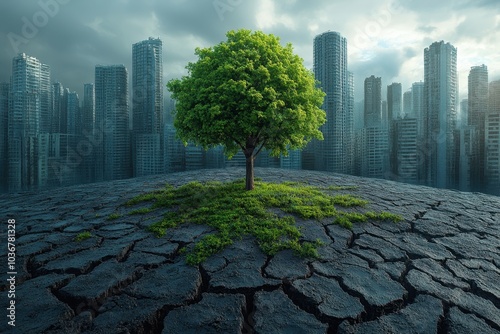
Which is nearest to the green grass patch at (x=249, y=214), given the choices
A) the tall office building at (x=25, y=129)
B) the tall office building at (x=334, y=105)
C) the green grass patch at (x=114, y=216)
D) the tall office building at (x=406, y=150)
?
the green grass patch at (x=114, y=216)

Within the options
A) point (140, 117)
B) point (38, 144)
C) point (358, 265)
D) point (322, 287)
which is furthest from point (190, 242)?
point (38, 144)

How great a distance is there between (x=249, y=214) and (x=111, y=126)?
28.3 metres

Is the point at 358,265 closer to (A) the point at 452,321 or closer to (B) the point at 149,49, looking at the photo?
(A) the point at 452,321

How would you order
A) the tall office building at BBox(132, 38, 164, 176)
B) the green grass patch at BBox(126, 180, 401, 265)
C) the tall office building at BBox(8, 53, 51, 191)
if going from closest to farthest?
1. the green grass patch at BBox(126, 180, 401, 265)
2. the tall office building at BBox(8, 53, 51, 191)
3. the tall office building at BBox(132, 38, 164, 176)

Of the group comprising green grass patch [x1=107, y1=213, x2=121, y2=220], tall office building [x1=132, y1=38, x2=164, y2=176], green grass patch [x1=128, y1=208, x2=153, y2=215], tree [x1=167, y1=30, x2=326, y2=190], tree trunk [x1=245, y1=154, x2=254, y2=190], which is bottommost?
green grass patch [x1=107, y1=213, x2=121, y2=220]

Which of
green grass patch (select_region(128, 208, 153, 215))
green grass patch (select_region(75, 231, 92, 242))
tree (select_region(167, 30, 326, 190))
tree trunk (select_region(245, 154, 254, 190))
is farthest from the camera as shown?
tree trunk (select_region(245, 154, 254, 190))

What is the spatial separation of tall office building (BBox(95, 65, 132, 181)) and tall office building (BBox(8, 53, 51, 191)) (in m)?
5.42

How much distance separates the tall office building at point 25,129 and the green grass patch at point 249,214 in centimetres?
2656

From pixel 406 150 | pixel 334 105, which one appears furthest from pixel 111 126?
pixel 406 150

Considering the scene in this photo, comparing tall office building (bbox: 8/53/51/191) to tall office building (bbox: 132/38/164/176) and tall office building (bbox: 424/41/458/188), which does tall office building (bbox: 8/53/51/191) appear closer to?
tall office building (bbox: 132/38/164/176)

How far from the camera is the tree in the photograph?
7031 mm

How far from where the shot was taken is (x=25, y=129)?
1142 inches

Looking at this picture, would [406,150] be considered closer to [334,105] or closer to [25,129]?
[334,105]

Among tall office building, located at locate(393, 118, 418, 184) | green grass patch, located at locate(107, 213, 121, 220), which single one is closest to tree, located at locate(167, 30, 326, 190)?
green grass patch, located at locate(107, 213, 121, 220)
